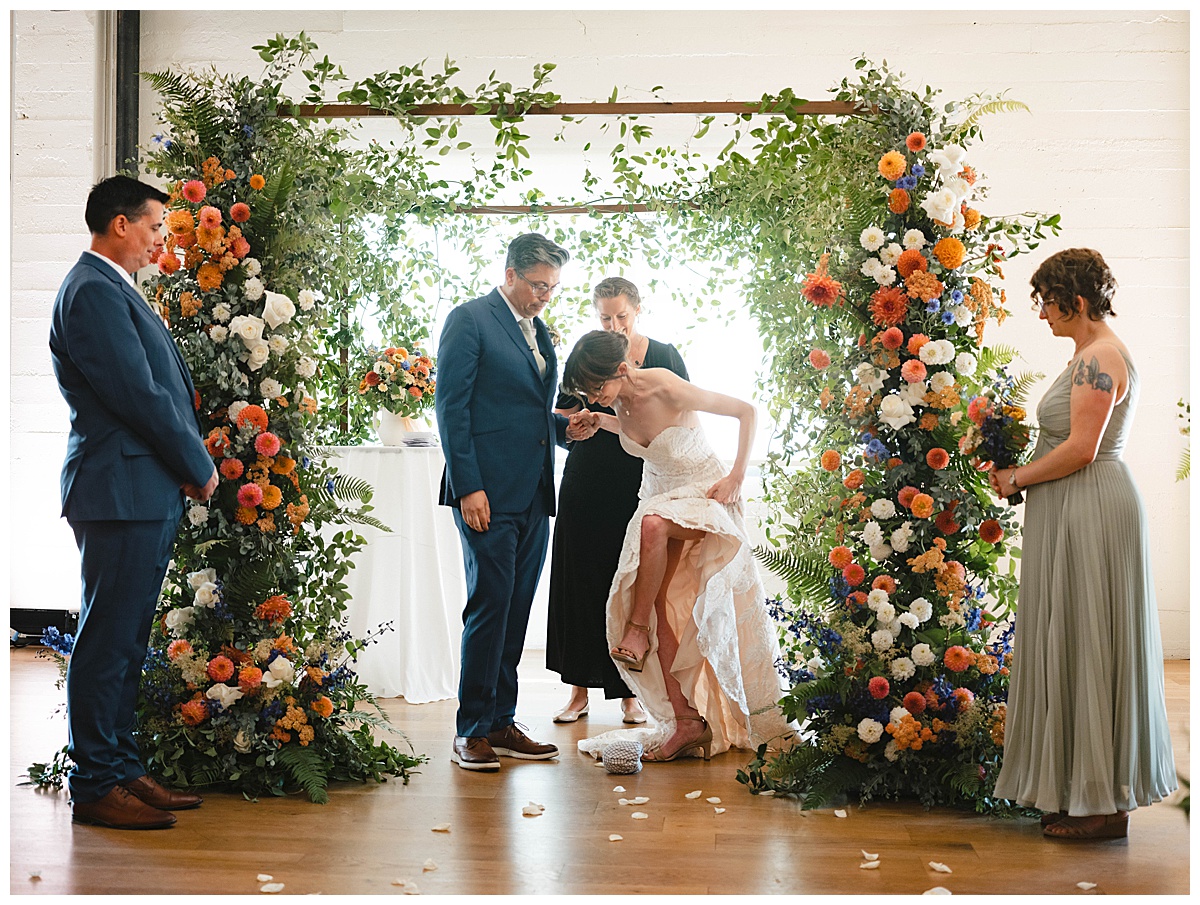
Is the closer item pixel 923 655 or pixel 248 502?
pixel 923 655

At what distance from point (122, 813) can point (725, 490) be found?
7.25 ft

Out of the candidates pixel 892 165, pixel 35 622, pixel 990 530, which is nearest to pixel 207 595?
pixel 990 530

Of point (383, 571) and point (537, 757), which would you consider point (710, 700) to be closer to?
point (537, 757)

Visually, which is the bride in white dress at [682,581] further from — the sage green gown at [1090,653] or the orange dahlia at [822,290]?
the sage green gown at [1090,653]

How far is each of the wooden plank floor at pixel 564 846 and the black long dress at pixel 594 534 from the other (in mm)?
865

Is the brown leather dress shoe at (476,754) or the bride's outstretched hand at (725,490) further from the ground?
the bride's outstretched hand at (725,490)

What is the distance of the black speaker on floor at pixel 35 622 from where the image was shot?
6270mm

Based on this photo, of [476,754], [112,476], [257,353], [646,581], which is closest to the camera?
[112,476]

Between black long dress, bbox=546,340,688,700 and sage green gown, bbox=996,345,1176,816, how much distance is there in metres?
1.81

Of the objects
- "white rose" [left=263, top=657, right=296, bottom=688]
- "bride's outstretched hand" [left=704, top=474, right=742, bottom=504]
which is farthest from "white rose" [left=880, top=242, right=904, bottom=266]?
"white rose" [left=263, top=657, right=296, bottom=688]

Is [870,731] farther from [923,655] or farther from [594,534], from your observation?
[594,534]

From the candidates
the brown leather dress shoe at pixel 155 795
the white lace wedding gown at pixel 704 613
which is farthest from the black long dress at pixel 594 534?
the brown leather dress shoe at pixel 155 795

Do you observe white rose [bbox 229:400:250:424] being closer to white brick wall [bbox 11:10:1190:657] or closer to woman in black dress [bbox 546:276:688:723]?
woman in black dress [bbox 546:276:688:723]

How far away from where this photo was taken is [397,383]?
522cm
